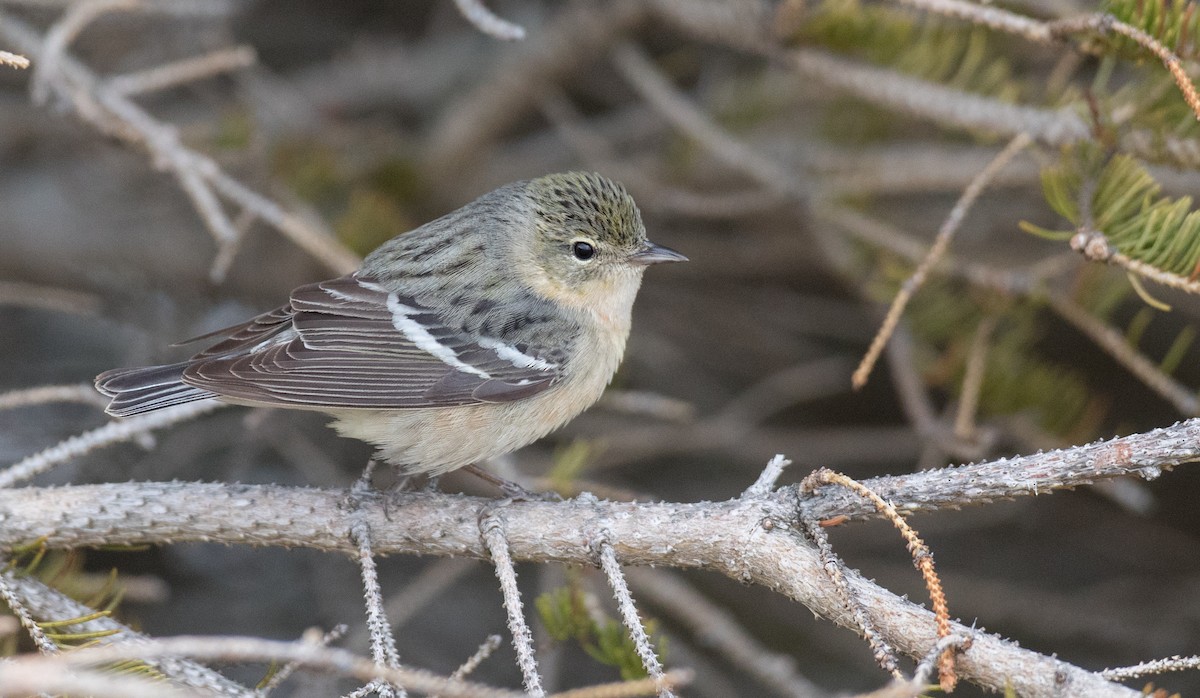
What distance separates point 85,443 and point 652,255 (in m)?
1.88

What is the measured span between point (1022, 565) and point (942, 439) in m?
2.01

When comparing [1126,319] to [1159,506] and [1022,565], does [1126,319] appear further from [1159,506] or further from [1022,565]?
[1022,565]

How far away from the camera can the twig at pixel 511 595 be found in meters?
2.04

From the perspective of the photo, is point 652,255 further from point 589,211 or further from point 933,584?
point 933,584

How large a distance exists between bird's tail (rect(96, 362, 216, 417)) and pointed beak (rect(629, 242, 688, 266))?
58.0 inches

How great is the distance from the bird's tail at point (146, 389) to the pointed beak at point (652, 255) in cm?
147

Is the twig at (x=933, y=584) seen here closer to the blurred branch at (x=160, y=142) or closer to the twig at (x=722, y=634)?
the twig at (x=722, y=634)

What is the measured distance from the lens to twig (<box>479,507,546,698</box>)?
80.1 inches

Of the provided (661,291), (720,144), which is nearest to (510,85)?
(661,291)

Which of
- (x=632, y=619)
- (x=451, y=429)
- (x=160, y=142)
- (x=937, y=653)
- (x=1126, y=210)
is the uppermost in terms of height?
(x=1126, y=210)

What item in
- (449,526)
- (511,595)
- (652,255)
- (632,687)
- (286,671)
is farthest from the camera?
(652,255)

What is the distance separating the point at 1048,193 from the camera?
8.74 ft

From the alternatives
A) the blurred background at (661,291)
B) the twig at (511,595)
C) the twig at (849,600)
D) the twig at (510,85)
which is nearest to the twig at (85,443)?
the blurred background at (661,291)

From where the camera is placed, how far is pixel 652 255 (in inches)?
145
